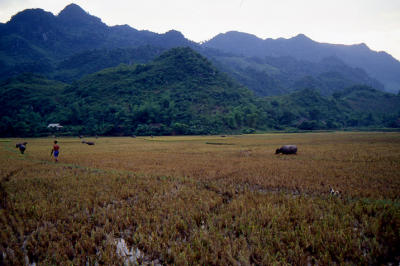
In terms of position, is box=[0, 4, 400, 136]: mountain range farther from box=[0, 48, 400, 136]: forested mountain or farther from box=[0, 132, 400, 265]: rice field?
box=[0, 132, 400, 265]: rice field

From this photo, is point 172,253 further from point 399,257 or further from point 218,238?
point 399,257

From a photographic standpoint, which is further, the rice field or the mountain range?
the mountain range

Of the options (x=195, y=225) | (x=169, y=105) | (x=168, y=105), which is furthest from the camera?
(x=168, y=105)

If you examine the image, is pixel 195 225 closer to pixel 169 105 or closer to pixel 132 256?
pixel 132 256

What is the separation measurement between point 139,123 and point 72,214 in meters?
82.6

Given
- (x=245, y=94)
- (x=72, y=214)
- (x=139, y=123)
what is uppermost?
(x=245, y=94)

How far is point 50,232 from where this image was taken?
14.6 feet

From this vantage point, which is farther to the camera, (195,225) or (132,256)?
(195,225)

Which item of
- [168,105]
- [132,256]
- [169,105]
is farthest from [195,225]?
[168,105]

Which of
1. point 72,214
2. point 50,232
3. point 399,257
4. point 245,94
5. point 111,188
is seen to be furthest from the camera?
point 245,94

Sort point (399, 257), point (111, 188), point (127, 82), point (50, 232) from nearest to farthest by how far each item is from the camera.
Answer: point (399, 257), point (50, 232), point (111, 188), point (127, 82)

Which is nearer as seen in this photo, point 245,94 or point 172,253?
point 172,253

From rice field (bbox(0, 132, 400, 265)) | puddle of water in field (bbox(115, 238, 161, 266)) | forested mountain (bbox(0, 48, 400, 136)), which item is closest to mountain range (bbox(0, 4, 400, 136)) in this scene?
forested mountain (bbox(0, 48, 400, 136))

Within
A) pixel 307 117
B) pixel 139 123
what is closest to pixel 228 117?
pixel 139 123
